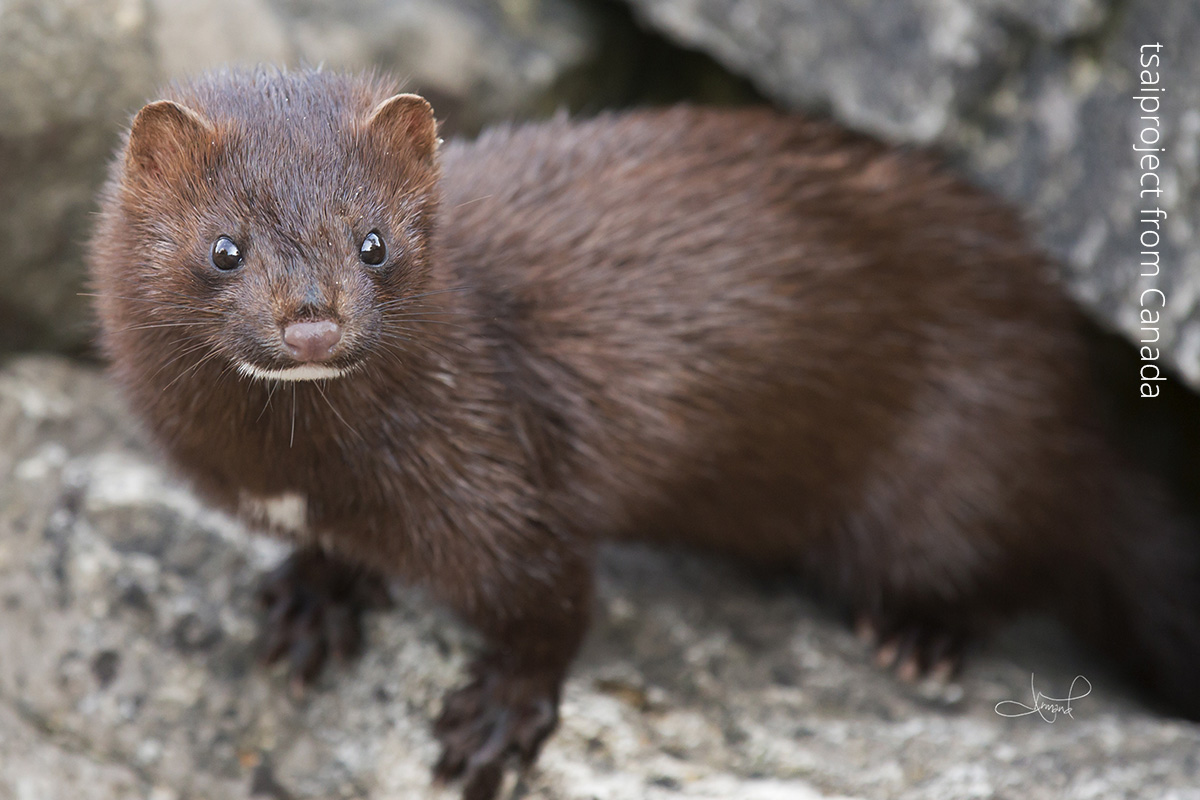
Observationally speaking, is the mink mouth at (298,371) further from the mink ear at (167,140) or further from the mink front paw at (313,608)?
the mink front paw at (313,608)

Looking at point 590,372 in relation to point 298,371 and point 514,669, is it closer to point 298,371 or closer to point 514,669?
point 514,669

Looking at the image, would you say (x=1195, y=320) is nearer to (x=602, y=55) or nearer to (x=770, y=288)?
(x=770, y=288)

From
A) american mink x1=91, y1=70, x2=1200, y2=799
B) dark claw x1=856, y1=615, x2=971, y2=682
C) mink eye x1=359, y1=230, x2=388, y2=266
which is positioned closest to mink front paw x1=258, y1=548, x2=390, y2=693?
american mink x1=91, y1=70, x2=1200, y2=799

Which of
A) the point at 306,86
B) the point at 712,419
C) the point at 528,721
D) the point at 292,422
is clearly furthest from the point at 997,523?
the point at 306,86

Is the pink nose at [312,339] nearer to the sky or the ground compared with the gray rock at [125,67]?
nearer to the ground

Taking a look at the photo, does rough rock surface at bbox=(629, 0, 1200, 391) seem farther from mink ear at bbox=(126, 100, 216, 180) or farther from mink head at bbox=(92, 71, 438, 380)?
mink ear at bbox=(126, 100, 216, 180)

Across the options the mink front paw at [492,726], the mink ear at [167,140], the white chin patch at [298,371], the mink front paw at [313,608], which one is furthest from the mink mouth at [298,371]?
the mink front paw at [492,726]
